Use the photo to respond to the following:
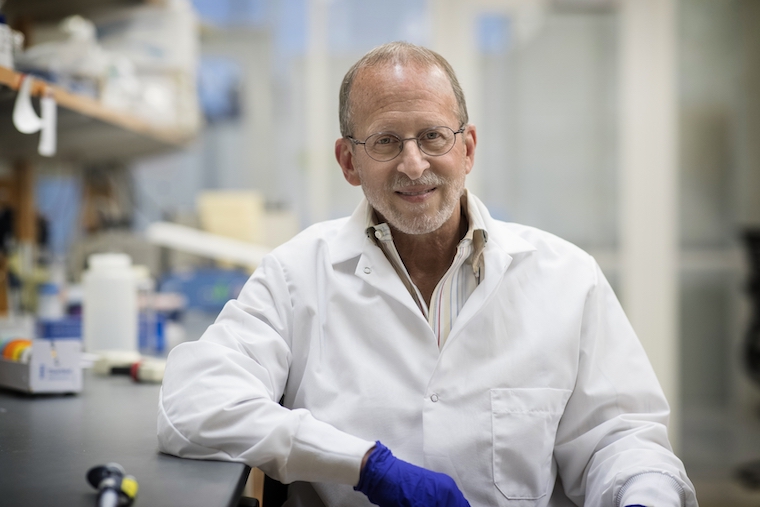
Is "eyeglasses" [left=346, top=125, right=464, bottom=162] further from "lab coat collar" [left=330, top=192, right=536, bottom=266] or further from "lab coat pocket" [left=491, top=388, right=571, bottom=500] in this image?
"lab coat pocket" [left=491, top=388, right=571, bottom=500]

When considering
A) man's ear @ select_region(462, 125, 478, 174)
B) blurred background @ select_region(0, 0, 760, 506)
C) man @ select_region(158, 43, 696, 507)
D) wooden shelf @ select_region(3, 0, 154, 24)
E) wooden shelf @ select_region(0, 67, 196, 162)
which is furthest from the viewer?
blurred background @ select_region(0, 0, 760, 506)

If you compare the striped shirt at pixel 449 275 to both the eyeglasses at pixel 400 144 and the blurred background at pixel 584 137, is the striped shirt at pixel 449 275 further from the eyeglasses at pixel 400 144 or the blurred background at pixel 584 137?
the blurred background at pixel 584 137

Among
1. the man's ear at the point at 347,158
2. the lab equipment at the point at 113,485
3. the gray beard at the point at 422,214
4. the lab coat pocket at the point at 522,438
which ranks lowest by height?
the lab coat pocket at the point at 522,438

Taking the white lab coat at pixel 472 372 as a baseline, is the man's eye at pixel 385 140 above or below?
above

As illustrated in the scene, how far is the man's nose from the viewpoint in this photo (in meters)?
1.23

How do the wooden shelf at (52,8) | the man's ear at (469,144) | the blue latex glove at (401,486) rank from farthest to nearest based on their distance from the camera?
the wooden shelf at (52,8) < the man's ear at (469,144) < the blue latex glove at (401,486)

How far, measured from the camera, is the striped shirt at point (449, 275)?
4.17ft

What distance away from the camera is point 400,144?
1.26 metres

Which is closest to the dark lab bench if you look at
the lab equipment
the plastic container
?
the lab equipment

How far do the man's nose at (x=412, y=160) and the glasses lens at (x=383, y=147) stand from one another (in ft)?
0.05

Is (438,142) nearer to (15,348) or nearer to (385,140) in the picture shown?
(385,140)

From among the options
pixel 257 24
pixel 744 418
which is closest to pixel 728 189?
pixel 744 418

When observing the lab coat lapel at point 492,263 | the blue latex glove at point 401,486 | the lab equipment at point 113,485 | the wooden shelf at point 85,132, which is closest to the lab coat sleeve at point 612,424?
the lab coat lapel at point 492,263

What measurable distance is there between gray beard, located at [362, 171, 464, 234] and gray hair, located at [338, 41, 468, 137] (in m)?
0.13
